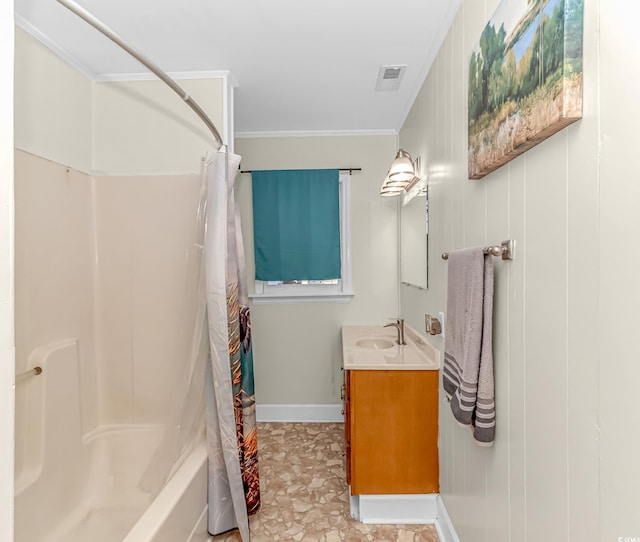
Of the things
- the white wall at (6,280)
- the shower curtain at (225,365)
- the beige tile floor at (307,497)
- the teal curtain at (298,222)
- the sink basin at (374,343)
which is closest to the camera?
the white wall at (6,280)

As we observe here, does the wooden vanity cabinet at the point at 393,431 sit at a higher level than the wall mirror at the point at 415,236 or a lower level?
lower

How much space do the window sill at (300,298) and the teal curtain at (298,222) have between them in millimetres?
157

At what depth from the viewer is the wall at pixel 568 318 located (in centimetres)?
64

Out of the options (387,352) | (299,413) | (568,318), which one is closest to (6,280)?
(568,318)

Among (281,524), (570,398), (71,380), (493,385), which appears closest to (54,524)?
(71,380)

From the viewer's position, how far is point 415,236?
7.56ft

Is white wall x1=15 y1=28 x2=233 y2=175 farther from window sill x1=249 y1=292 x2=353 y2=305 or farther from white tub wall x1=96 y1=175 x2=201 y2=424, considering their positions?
window sill x1=249 y1=292 x2=353 y2=305

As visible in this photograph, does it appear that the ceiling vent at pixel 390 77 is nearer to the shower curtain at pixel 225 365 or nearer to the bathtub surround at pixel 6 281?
the shower curtain at pixel 225 365

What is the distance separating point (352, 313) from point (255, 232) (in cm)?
105

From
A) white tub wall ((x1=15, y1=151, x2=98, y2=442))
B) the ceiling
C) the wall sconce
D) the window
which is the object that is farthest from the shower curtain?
the window

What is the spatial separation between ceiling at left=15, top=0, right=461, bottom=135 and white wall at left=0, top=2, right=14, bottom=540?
4.04 ft

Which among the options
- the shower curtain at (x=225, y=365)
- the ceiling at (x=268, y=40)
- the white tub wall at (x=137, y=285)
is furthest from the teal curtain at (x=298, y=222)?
the shower curtain at (x=225, y=365)

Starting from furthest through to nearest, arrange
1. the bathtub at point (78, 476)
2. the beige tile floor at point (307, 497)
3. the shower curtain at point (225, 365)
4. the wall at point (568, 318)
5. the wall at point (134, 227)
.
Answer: the wall at point (134, 227) < the beige tile floor at point (307, 497) < the shower curtain at point (225, 365) < the bathtub at point (78, 476) < the wall at point (568, 318)

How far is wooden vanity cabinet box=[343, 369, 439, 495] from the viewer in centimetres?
179
